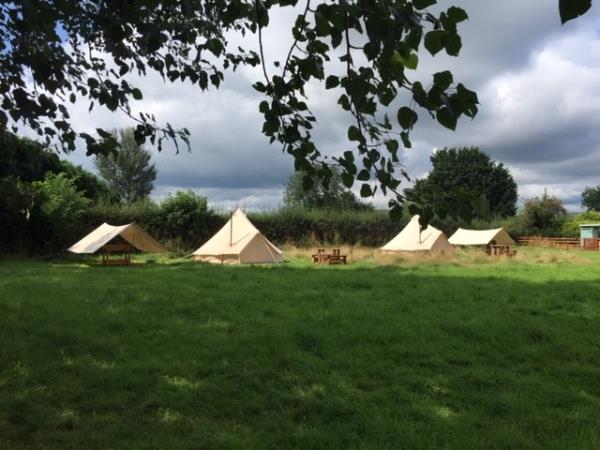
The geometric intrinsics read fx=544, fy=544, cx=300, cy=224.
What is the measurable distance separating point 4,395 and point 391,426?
277 cm

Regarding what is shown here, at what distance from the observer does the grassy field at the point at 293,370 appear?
11.5 feet

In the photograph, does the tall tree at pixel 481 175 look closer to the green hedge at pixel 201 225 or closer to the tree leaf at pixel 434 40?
→ the green hedge at pixel 201 225

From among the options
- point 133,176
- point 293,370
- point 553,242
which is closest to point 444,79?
point 293,370

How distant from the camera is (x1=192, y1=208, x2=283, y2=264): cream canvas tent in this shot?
17.9 metres

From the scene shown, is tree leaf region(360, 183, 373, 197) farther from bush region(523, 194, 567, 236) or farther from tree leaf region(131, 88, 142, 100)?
bush region(523, 194, 567, 236)

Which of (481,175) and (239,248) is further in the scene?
(481,175)

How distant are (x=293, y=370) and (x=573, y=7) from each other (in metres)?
4.04

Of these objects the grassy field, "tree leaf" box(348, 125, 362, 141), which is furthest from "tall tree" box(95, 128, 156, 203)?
"tree leaf" box(348, 125, 362, 141)

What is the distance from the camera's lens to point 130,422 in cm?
359

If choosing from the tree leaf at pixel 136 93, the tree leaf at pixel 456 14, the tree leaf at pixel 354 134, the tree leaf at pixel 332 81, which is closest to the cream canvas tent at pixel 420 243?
the tree leaf at pixel 136 93

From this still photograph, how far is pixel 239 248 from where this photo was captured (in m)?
17.9

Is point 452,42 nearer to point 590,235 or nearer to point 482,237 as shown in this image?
point 482,237

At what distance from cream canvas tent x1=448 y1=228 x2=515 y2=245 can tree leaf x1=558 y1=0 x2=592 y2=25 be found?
24.0 meters

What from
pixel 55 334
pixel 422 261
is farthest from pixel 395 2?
pixel 422 261
